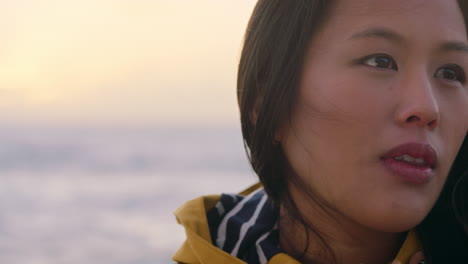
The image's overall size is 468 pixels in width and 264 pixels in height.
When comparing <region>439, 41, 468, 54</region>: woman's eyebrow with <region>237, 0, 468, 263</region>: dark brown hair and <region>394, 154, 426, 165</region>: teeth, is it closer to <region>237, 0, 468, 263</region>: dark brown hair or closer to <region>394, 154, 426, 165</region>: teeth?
<region>237, 0, 468, 263</region>: dark brown hair

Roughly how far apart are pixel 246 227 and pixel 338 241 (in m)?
0.34

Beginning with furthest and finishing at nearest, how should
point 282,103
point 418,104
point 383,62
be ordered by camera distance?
point 282,103
point 383,62
point 418,104

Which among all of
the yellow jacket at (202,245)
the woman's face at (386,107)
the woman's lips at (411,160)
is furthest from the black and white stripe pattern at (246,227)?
the woman's lips at (411,160)

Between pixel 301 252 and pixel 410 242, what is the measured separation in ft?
1.14

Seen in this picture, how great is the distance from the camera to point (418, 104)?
160cm

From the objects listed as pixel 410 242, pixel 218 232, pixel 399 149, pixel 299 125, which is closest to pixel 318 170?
pixel 299 125

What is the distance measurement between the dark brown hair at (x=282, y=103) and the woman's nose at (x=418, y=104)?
1.14 feet

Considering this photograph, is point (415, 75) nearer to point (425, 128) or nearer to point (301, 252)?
point (425, 128)

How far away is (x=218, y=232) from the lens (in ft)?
7.04

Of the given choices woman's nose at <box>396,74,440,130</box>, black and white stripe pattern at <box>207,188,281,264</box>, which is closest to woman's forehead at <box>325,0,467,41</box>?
woman's nose at <box>396,74,440,130</box>

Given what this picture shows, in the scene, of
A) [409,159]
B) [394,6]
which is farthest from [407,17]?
[409,159]

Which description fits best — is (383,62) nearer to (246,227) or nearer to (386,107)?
(386,107)

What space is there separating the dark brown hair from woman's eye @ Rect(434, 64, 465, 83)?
200 mm

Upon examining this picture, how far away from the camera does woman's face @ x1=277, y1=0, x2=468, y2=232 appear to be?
165cm
